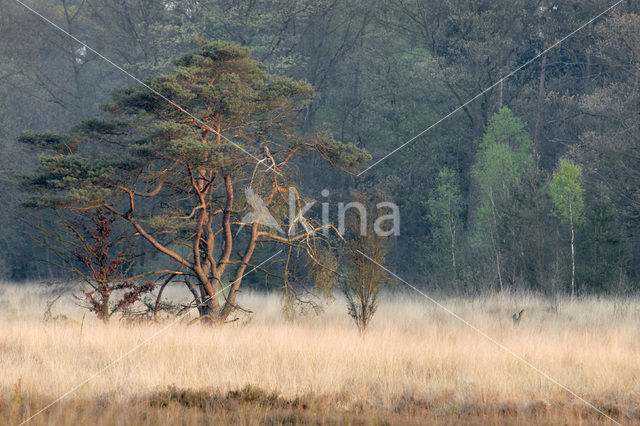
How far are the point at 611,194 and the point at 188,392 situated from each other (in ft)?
56.2

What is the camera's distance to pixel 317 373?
27.4ft

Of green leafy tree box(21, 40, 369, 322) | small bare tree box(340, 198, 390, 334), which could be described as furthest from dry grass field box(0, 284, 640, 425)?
green leafy tree box(21, 40, 369, 322)

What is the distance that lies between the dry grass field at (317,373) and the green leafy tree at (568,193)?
19.9 feet

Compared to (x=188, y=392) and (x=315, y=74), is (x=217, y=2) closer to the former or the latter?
(x=315, y=74)

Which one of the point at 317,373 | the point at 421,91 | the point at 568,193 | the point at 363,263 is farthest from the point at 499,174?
Result: the point at 317,373

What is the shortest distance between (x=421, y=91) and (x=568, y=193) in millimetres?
10725

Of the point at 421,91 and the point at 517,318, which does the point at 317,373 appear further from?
the point at 421,91

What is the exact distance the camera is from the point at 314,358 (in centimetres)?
938

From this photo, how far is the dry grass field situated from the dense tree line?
952 centimetres

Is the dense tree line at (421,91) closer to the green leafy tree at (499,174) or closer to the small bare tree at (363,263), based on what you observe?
the green leafy tree at (499,174)

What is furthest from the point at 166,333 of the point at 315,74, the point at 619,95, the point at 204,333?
the point at 315,74

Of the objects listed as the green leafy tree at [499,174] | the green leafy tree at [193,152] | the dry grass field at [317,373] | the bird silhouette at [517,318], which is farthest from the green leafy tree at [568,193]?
the green leafy tree at [193,152]

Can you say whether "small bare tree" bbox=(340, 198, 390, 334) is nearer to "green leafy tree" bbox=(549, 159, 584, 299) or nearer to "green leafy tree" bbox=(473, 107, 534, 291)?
"green leafy tree" bbox=(473, 107, 534, 291)

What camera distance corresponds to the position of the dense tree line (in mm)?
22344
